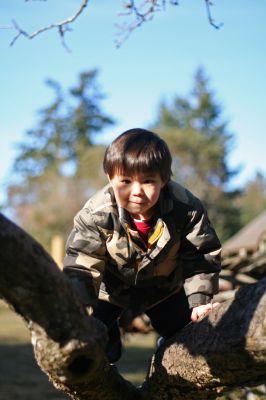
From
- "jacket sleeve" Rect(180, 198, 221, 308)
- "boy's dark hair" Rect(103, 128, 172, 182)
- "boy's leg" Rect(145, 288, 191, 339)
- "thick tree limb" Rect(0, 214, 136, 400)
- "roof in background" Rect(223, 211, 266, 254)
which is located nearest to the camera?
"thick tree limb" Rect(0, 214, 136, 400)

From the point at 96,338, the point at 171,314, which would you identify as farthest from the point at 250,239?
the point at 96,338

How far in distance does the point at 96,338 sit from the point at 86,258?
854 mm

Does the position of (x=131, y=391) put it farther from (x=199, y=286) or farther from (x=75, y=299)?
(x=75, y=299)

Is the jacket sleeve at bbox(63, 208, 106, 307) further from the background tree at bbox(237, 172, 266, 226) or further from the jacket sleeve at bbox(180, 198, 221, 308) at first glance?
the background tree at bbox(237, 172, 266, 226)

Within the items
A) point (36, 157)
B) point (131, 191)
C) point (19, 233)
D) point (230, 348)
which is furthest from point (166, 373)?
point (36, 157)

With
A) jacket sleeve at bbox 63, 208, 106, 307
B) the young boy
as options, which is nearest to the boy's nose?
the young boy

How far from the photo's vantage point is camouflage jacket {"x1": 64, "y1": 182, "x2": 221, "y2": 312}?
9.72 ft

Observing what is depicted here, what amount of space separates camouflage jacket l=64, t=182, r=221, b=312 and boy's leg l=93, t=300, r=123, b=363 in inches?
9.5

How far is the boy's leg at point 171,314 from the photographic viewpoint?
3.29 meters

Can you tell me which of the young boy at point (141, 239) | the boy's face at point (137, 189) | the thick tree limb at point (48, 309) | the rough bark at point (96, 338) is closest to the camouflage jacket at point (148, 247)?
the young boy at point (141, 239)

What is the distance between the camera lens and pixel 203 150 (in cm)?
4634

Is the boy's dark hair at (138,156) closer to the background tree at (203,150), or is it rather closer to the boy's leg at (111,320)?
the boy's leg at (111,320)

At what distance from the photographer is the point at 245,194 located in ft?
164

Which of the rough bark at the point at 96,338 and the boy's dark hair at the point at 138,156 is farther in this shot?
the boy's dark hair at the point at 138,156
